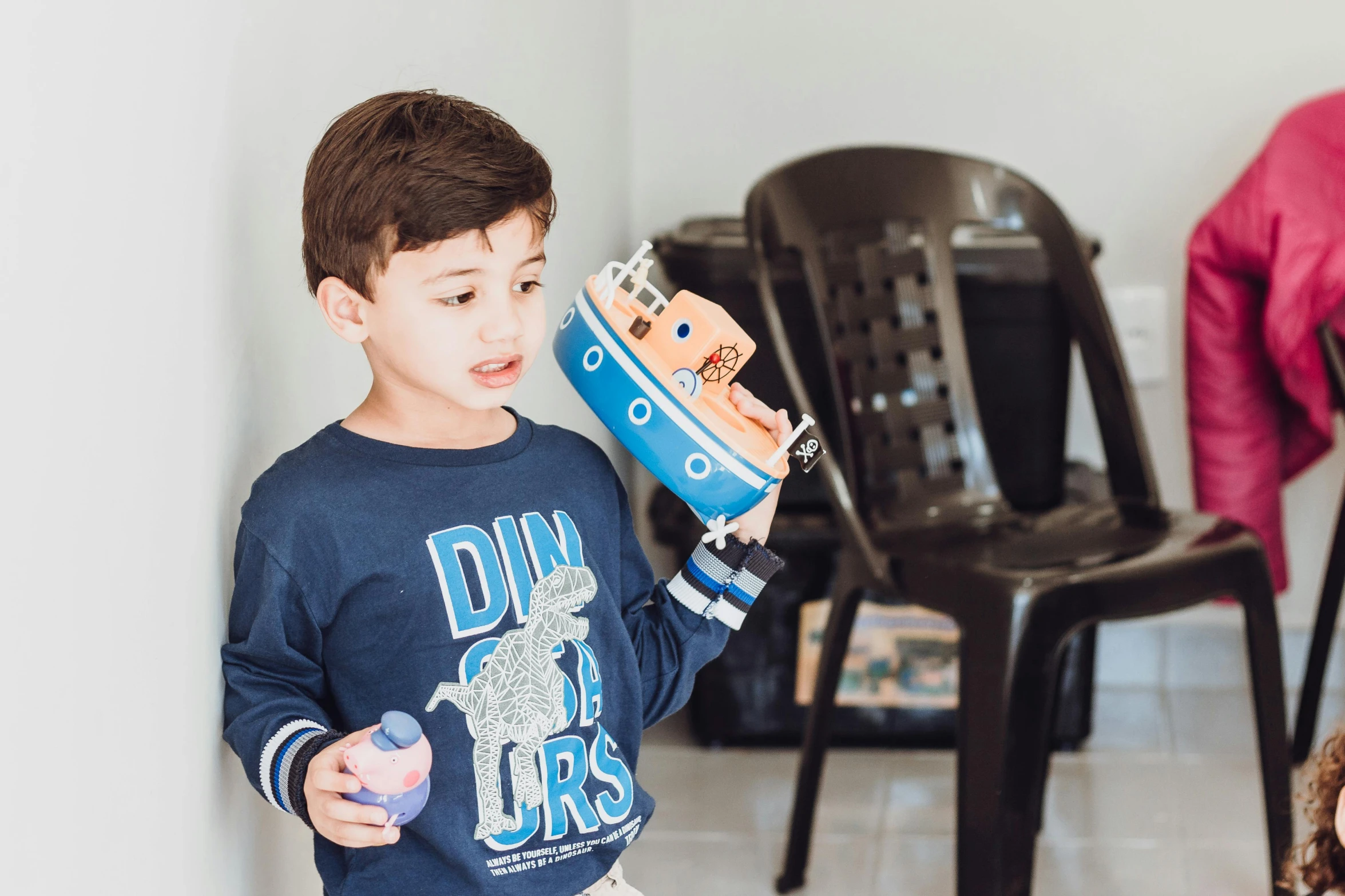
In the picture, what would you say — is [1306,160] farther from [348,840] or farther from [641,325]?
[348,840]

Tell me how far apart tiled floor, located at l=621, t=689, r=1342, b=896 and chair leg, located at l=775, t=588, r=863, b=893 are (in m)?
0.04

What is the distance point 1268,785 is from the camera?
1.46 m

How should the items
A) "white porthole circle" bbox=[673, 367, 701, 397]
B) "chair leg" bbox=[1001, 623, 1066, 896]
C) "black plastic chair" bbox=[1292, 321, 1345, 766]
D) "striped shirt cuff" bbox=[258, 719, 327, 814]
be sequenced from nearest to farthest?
"striped shirt cuff" bbox=[258, 719, 327, 814]
"white porthole circle" bbox=[673, 367, 701, 397]
"chair leg" bbox=[1001, 623, 1066, 896]
"black plastic chair" bbox=[1292, 321, 1345, 766]

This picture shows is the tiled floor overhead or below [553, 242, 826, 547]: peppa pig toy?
below

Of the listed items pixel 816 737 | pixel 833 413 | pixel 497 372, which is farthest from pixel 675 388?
pixel 833 413

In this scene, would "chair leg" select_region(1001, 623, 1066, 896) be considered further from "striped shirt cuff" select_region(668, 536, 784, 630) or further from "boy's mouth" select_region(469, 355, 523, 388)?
"boy's mouth" select_region(469, 355, 523, 388)

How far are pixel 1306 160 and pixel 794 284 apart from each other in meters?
0.71

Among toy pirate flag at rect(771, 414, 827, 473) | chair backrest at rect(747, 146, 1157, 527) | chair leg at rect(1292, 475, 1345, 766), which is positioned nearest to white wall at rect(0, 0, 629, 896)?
toy pirate flag at rect(771, 414, 827, 473)

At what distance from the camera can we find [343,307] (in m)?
0.76

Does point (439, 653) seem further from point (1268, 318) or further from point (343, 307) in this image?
point (1268, 318)

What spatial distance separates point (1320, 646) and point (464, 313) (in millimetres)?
1579

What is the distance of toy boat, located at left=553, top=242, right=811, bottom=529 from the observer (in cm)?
79

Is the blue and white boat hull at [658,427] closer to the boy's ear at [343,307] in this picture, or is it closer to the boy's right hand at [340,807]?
the boy's ear at [343,307]

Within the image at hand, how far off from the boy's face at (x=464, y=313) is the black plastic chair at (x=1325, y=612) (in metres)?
1.36
